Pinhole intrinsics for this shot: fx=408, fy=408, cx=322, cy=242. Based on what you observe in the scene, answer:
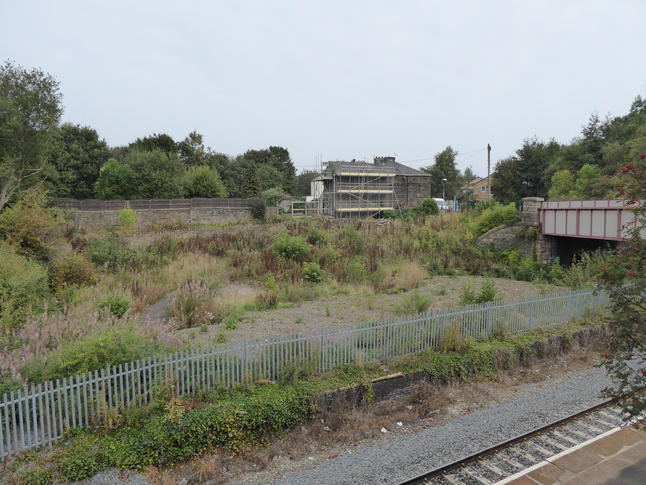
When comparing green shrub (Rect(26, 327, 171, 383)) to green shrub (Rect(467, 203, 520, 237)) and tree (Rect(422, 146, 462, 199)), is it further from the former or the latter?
tree (Rect(422, 146, 462, 199))

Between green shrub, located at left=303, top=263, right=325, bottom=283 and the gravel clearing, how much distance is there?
31.9 feet

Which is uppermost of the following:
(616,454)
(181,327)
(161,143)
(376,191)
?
(161,143)

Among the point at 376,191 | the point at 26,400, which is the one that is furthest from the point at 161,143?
the point at 26,400

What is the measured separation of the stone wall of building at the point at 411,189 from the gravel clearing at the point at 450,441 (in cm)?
3707

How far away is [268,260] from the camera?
1909cm

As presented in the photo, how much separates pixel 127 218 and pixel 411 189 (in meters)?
29.5

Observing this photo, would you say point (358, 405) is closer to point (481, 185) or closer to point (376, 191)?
point (376, 191)

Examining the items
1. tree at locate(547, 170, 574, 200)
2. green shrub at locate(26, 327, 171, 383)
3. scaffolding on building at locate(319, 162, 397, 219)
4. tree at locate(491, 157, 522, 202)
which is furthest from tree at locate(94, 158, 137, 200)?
tree at locate(491, 157, 522, 202)

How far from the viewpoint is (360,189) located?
40.6m

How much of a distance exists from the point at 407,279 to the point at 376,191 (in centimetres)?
2496

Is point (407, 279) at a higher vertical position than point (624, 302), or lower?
lower

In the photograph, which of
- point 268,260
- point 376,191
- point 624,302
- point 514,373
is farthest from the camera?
point 376,191

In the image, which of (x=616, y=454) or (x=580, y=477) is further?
(x=616, y=454)

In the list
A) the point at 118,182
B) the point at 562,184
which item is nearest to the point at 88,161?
the point at 118,182
